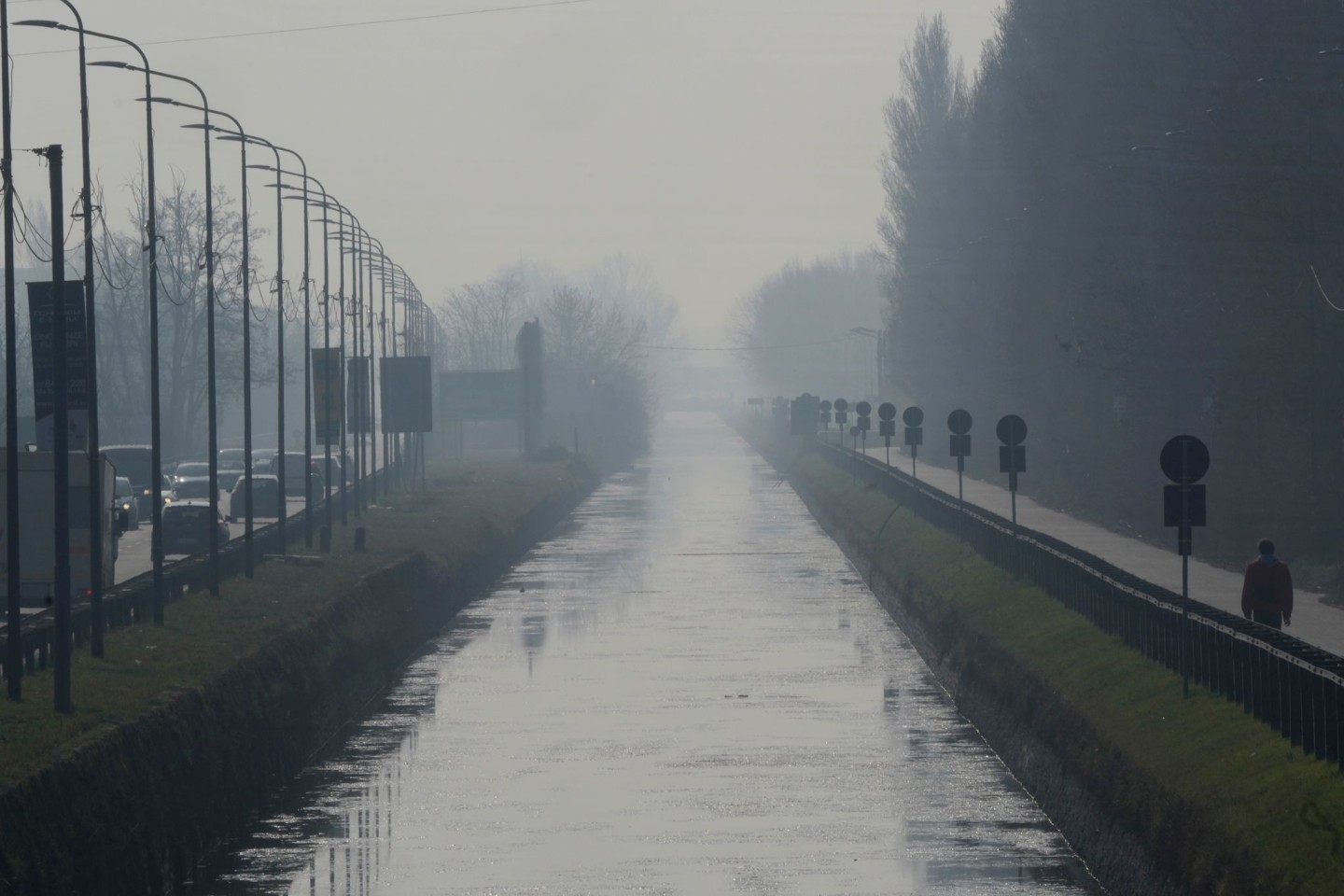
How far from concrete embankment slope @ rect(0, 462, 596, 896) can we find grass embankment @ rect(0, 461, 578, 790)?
40 mm

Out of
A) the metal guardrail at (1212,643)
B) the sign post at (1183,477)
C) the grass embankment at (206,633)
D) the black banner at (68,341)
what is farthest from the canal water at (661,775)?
the black banner at (68,341)

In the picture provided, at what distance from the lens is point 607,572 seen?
197ft

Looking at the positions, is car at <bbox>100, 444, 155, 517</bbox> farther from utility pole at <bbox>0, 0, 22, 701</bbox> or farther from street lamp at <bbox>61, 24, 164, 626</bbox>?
utility pole at <bbox>0, 0, 22, 701</bbox>

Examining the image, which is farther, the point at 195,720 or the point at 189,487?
the point at 189,487

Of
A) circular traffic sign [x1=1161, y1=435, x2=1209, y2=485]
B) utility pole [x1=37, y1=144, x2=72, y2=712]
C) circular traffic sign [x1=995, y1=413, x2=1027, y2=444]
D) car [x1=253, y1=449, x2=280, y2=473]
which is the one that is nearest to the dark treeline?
circular traffic sign [x1=995, y1=413, x2=1027, y2=444]

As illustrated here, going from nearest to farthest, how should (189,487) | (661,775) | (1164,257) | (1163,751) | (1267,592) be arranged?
1. (1163,751)
2. (1267,592)
3. (661,775)
4. (1164,257)
5. (189,487)

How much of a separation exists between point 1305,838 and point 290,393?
15923 centimetres

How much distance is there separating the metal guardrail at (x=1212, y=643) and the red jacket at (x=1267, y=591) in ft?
3.23

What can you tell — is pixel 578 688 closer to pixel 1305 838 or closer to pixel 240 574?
pixel 240 574

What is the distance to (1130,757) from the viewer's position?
19359 mm

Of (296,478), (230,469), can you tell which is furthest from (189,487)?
(230,469)

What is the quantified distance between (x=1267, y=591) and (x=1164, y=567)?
15430 millimetres

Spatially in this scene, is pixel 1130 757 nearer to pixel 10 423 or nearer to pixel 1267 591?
pixel 1267 591

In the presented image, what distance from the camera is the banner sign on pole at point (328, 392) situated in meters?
56.3
